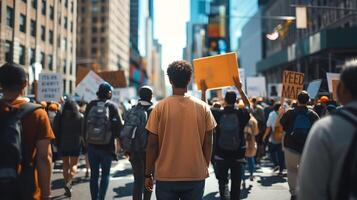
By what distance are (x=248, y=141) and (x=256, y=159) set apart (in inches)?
198

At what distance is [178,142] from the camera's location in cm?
411

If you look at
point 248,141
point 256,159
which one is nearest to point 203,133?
point 248,141

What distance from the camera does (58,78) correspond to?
1302cm

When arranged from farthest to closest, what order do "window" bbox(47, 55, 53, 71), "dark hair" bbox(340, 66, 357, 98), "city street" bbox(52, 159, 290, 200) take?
"window" bbox(47, 55, 53, 71)
"city street" bbox(52, 159, 290, 200)
"dark hair" bbox(340, 66, 357, 98)

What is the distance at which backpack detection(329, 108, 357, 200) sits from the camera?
90.4 inches

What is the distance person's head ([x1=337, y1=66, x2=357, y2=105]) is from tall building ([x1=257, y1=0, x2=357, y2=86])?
23294 millimetres

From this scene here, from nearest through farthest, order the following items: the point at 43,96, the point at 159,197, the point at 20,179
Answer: the point at 20,179
the point at 159,197
the point at 43,96

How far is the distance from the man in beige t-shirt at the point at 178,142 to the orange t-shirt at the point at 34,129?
3.45 ft

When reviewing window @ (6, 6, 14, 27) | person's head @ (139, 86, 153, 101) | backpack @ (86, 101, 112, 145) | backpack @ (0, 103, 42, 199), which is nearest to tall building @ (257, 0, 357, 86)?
window @ (6, 6, 14, 27)

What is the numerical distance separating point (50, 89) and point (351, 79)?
37.5ft

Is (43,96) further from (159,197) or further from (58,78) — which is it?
(159,197)

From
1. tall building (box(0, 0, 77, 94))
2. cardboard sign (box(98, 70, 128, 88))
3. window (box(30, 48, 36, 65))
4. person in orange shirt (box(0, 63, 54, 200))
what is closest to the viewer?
person in orange shirt (box(0, 63, 54, 200))

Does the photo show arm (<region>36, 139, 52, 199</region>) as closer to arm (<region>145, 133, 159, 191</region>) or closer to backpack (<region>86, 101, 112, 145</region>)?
arm (<region>145, 133, 159, 191</region>)

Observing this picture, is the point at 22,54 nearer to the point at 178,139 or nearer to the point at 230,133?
the point at 230,133
